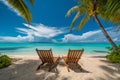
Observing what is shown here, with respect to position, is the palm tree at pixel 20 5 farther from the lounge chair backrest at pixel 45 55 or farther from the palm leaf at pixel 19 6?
the lounge chair backrest at pixel 45 55

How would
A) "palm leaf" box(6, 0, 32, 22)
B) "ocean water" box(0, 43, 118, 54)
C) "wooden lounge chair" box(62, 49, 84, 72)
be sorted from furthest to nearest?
"ocean water" box(0, 43, 118, 54) < "palm leaf" box(6, 0, 32, 22) < "wooden lounge chair" box(62, 49, 84, 72)

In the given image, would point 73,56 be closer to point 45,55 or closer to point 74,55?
point 74,55

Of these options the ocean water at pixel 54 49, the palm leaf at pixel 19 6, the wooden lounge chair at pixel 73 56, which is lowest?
the wooden lounge chair at pixel 73 56

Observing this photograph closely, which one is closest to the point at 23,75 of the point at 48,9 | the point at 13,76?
the point at 13,76

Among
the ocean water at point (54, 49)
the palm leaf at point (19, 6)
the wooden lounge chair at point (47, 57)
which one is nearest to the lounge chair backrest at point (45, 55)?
the wooden lounge chair at point (47, 57)

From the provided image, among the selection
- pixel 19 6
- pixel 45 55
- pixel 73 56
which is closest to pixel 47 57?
pixel 45 55

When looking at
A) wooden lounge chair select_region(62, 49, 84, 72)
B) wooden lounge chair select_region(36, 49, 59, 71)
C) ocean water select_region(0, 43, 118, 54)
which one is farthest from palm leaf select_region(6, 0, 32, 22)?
ocean water select_region(0, 43, 118, 54)

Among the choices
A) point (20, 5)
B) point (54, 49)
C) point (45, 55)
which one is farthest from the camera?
→ point (54, 49)

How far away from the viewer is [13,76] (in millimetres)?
7219

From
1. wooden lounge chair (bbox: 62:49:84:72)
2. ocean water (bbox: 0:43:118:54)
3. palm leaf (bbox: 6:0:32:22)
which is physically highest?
palm leaf (bbox: 6:0:32:22)

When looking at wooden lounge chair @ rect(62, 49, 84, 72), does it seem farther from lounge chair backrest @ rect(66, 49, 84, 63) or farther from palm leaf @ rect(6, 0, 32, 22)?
palm leaf @ rect(6, 0, 32, 22)

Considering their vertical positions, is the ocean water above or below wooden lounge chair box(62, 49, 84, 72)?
above

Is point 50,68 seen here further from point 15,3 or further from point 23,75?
point 15,3

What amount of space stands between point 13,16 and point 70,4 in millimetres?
13822
